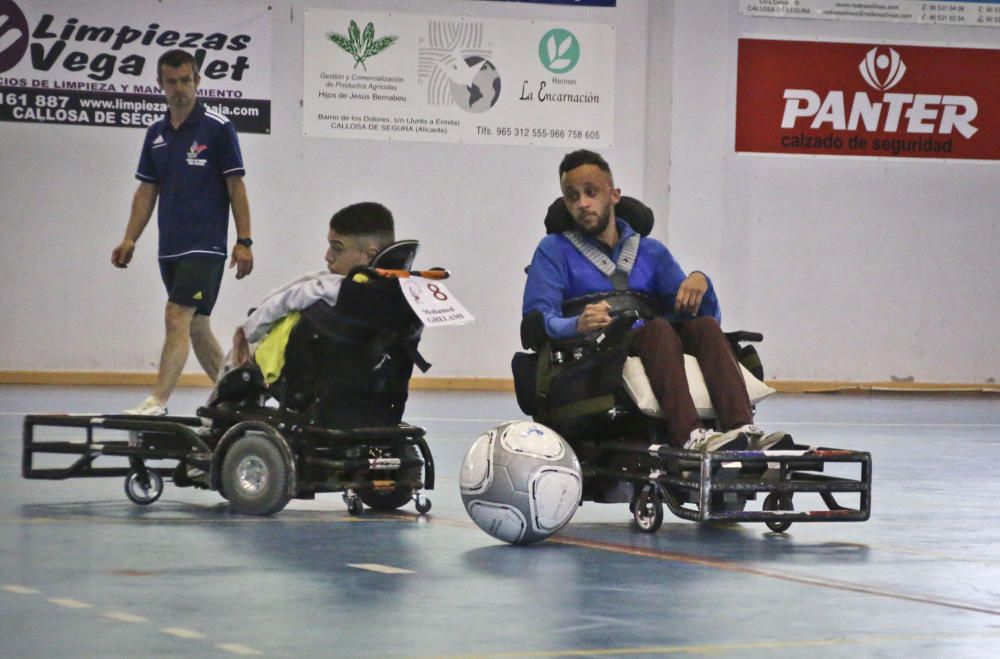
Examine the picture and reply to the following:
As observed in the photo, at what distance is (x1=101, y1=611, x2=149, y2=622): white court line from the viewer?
310cm

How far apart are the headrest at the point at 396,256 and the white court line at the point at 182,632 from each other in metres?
2.11

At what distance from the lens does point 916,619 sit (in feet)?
10.8

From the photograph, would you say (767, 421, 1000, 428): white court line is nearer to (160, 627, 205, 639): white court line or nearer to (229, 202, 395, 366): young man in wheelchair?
(229, 202, 395, 366): young man in wheelchair

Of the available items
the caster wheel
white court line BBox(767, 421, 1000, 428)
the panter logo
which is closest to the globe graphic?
the panter logo

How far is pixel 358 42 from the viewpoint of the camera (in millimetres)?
13133

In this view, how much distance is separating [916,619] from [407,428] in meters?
2.17

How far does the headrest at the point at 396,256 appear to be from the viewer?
196 inches

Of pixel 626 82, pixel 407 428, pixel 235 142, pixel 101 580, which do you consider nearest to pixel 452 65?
pixel 626 82

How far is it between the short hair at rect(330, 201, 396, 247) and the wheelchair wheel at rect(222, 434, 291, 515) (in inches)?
29.6

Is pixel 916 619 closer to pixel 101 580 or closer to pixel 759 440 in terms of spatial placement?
pixel 759 440

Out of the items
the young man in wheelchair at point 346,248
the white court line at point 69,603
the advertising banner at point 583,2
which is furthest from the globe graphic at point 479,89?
the white court line at point 69,603

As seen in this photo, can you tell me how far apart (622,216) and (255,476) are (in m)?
1.49

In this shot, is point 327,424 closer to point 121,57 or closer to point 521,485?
point 521,485

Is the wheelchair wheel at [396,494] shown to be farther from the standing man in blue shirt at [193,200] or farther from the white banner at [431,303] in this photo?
the standing man in blue shirt at [193,200]
